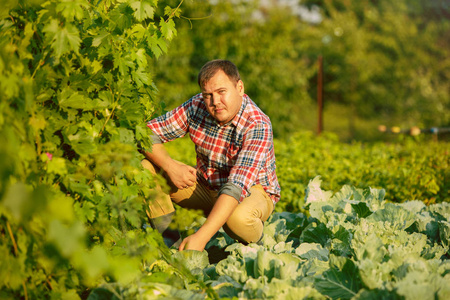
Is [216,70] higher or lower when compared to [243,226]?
higher

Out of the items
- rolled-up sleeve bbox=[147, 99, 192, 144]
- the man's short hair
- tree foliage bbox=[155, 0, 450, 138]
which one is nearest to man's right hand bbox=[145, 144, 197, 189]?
rolled-up sleeve bbox=[147, 99, 192, 144]

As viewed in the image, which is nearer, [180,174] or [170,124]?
[180,174]

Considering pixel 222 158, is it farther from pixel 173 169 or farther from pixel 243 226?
pixel 243 226

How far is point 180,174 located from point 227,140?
1.26 feet

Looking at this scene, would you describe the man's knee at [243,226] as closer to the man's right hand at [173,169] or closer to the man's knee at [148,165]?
the man's right hand at [173,169]

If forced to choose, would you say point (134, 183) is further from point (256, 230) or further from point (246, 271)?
point (256, 230)

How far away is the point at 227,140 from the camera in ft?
9.33

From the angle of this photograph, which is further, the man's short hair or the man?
the man's short hair

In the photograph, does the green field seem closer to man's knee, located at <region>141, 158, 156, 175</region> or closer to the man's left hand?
the man's left hand

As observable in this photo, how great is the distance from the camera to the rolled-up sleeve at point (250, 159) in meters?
2.44

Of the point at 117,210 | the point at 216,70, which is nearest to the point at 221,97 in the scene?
the point at 216,70

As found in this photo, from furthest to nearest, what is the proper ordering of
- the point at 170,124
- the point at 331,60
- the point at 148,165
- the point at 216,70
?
1. the point at 331,60
2. the point at 170,124
3. the point at 148,165
4. the point at 216,70

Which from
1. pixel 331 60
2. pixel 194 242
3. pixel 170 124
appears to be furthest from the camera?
pixel 331 60

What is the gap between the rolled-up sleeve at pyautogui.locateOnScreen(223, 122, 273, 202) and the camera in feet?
8.00
